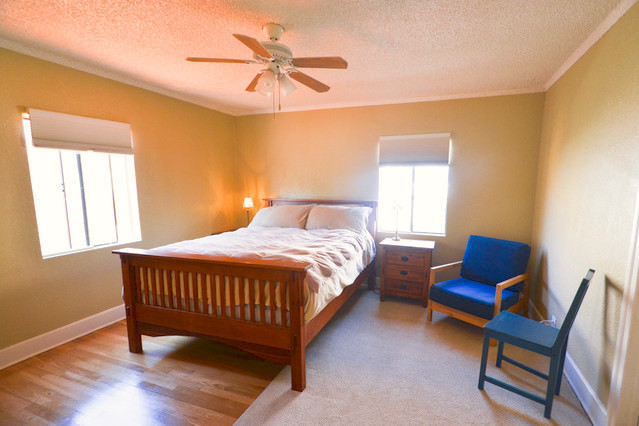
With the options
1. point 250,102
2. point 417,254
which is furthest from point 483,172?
point 250,102

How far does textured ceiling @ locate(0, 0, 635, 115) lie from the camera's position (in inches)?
67.4

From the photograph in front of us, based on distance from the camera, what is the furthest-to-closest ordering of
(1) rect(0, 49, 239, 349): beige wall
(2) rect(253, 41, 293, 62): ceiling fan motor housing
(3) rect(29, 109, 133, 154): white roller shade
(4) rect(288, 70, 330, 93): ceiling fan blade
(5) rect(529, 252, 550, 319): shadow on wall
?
(5) rect(529, 252, 550, 319): shadow on wall, (3) rect(29, 109, 133, 154): white roller shade, (1) rect(0, 49, 239, 349): beige wall, (4) rect(288, 70, 330, 93): ceiling fan blade, (2) rect(253, 41, 293, 62): ceiling fan motor housing

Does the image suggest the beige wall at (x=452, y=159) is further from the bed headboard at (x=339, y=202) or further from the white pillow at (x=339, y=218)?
the white pillow at (x=339, y=218)

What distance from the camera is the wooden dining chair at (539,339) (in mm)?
1657

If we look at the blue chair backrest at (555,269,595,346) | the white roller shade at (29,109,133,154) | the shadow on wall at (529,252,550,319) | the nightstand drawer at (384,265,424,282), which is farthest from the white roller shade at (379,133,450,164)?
the white roller shade at (29,109,133,154)

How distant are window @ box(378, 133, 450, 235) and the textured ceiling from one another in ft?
2.46

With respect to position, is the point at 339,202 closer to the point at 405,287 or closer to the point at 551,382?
the point at 405,287

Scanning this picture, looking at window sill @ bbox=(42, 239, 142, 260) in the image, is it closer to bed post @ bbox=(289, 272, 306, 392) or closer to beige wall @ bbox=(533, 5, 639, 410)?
bed post @ bbox=(289, 272, 306, 392)

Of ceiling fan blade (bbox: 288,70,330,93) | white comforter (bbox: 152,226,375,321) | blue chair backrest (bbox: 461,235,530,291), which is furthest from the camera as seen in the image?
blue chair backrest (bbox: 461,235,530,291)

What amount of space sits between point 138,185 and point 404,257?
3.07 m

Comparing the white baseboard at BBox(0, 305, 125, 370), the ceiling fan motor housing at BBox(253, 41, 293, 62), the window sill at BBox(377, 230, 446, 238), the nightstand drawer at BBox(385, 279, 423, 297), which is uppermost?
the ceiling fan motor housing at BBox(253, 41, 293, 62)

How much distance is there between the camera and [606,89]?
181 centimetres

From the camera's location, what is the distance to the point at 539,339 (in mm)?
1755

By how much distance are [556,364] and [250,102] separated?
12.9 feet
